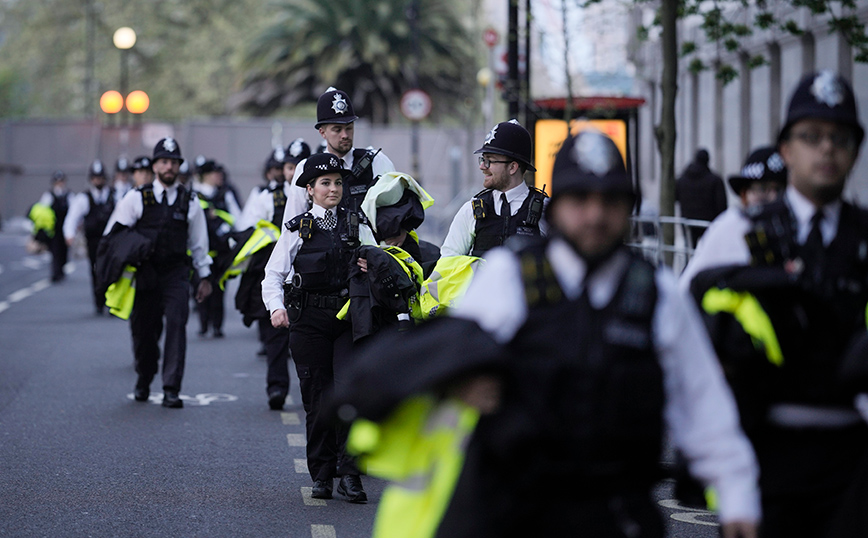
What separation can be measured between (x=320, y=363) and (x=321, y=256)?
2.04 ft

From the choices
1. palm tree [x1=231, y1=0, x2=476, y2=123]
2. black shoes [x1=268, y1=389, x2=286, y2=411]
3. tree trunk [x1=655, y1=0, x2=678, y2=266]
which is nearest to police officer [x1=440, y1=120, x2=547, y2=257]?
black shoes [x1=268, y1=389, x2=286, y2=411]

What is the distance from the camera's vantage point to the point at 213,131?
149 ft

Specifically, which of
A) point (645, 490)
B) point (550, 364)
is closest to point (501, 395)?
point (550, 364)

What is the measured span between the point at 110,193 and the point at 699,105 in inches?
516

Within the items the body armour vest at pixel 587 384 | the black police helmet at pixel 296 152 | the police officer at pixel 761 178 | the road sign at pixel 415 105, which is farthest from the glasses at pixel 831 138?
the road sign at pixel 415 105

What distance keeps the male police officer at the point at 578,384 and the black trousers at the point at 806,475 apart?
1.14 feet

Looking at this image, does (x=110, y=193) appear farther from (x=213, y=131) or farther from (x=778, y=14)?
(x=213, y=131)

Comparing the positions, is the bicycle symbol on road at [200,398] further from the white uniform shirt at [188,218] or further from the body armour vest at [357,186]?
the body armour vest at [357,186]

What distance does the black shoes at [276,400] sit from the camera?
10.6 metres

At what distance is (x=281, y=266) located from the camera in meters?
7.61

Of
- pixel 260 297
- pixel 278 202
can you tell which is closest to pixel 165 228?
pixel 260 297

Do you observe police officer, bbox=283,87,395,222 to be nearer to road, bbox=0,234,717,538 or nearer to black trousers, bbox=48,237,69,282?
road, bbox=0,234,717,538

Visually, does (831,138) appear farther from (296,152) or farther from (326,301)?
(296,152)

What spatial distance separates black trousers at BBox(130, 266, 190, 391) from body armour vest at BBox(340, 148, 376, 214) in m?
3.19
